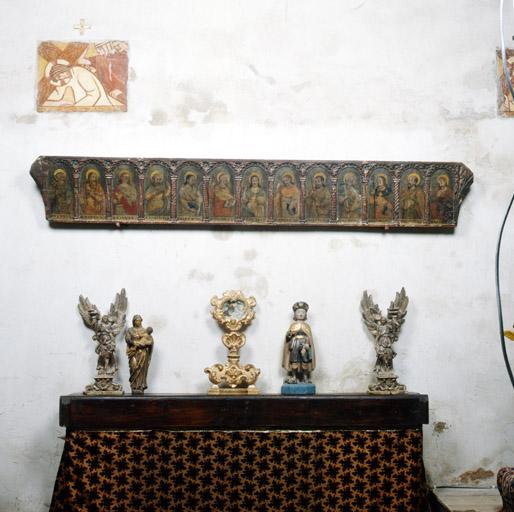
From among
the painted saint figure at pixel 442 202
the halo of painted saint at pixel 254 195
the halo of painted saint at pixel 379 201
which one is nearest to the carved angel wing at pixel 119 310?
the halo of painted saint at pixel 254 195

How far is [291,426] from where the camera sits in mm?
5301

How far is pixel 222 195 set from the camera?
5938 millimetres

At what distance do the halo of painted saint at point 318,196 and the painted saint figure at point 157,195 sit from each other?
109cm

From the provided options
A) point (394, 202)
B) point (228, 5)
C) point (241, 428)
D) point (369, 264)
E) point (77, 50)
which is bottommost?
point (241, 428)

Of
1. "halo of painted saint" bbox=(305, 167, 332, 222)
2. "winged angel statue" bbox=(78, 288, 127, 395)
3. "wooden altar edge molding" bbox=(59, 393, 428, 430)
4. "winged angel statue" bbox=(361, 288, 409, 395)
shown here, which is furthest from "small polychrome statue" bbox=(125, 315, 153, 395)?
"winged angel statue" bbox=(361, 288, 409, 395)

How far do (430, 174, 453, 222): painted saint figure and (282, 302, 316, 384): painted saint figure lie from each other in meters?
1.28

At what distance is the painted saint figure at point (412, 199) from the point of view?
19.6 feet

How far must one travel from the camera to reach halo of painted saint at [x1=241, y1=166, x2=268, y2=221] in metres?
5.94

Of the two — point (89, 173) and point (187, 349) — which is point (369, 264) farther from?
point (89, 173)

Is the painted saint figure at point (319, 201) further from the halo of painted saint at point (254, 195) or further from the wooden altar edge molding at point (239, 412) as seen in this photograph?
the wooden altar edge molding at point (239, 412)

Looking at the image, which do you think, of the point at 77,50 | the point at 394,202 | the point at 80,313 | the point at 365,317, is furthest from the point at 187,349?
the point at 77,50

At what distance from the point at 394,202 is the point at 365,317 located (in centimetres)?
93

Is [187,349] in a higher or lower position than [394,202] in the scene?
lower

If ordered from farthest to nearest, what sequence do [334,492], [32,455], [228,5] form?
[228,5]
[32,455]
[334,492]
